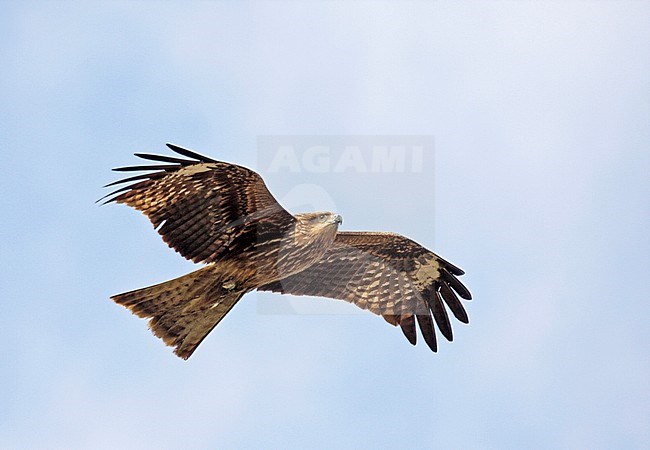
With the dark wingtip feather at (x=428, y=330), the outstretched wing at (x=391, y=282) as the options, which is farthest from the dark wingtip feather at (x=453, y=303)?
the dark wingtip feather at (x=428, y=330)

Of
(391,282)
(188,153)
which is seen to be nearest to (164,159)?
(188,153)

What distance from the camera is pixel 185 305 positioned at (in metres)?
11.9

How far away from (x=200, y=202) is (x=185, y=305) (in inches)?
48.3

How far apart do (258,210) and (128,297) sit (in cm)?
181

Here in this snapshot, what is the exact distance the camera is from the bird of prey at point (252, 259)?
1152 cm

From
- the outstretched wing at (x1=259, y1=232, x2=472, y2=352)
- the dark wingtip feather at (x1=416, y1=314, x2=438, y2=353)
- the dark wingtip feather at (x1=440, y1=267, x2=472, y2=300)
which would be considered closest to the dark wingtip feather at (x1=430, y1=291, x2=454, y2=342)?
the outstretched wing at (x1=259, y1=232, x2=472, y2=352)

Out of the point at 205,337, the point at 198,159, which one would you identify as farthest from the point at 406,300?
the point at 198,159

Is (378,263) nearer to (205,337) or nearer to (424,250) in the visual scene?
(424,250)

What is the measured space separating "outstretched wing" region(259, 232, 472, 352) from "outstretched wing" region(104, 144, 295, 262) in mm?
1205

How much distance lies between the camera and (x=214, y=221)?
1195cm

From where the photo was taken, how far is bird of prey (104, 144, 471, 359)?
1152 cm

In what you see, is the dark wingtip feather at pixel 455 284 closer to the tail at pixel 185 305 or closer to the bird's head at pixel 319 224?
the bird's head at pixel 319 224

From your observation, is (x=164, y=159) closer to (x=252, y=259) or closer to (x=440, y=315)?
(x=252, y=259)

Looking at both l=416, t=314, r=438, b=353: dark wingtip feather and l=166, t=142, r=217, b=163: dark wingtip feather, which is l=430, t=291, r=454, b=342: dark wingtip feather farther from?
l=166, t=142, r=217, b=163: dark wingtip feather
